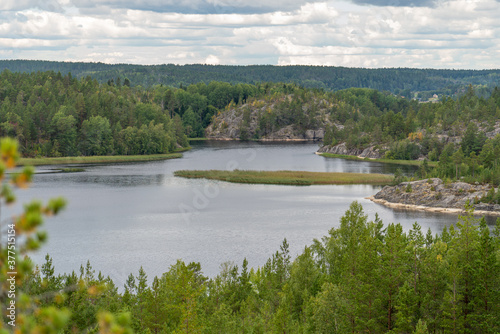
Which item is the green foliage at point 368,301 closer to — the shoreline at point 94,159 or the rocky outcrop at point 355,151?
the shoreline at point 94,159

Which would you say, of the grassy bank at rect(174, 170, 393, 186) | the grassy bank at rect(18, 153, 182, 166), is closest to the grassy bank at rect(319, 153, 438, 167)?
the grassy bank at rect(174, 170, 393, 186)

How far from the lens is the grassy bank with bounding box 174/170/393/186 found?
10400 centimetres

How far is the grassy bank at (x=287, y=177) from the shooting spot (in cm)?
10400

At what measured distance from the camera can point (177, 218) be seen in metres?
71.2

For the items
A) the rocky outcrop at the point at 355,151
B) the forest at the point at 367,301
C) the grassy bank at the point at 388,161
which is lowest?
the forest at the point at 367,301

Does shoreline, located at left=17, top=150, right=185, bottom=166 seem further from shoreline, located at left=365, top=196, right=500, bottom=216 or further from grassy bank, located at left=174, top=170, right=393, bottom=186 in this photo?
shoreline, located at left=365, top=196, right=500, bottom=216

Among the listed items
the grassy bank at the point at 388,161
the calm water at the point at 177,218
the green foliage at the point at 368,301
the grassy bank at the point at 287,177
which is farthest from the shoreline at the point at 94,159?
the green foliage at the point at 368,301

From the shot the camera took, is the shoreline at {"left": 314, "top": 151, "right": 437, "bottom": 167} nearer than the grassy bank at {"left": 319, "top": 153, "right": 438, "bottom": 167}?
No

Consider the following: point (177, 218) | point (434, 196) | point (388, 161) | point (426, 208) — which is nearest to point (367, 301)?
point (177, 218)

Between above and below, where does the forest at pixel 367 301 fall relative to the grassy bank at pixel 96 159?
below

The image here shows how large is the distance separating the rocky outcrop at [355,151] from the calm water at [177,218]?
32710 millimetres

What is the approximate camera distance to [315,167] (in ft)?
412

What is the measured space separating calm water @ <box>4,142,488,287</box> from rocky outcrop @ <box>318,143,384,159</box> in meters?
32.7

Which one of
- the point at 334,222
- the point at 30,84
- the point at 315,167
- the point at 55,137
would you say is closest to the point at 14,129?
the point at 55,137
